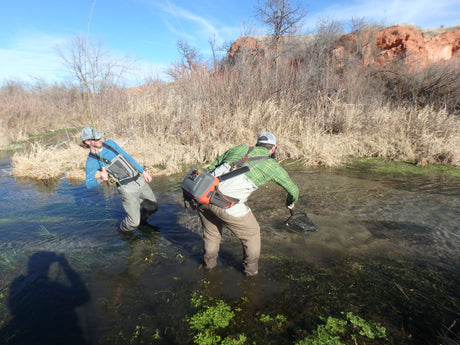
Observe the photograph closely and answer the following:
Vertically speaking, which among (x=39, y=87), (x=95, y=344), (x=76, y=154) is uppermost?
(x=39, y=87)

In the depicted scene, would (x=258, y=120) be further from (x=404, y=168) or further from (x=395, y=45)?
(x=395, y=45)

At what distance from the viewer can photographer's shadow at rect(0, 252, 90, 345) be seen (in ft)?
8.71

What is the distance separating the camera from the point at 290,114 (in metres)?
10.5

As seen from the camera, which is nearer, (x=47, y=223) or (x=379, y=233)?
(x=379, y=233)

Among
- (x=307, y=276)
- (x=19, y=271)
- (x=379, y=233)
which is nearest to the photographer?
(x=307, y=276)

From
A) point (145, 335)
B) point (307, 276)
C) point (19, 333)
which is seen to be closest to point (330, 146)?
point (307, 276)

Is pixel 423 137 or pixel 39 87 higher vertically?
pixel 39 87

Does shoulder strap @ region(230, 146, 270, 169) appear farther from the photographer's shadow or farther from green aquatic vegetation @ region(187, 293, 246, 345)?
the photographer's shadow

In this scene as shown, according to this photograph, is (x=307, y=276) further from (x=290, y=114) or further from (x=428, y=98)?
(x=428, y=98)

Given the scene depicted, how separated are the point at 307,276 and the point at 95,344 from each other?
254cm

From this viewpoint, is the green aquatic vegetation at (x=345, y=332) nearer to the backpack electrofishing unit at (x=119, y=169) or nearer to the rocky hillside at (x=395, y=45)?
the backpack electrofishing unit at (x=119, y=169)

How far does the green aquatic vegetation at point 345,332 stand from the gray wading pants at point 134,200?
3140mm

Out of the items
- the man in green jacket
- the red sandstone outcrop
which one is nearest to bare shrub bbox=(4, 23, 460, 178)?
the red sandstone outcrop

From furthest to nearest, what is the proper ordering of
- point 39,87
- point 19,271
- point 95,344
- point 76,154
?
point 39,87, point 76,154, point 19,271, point 95,344
